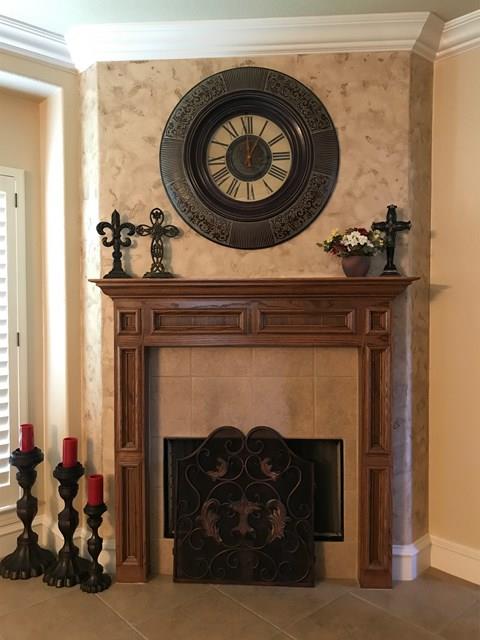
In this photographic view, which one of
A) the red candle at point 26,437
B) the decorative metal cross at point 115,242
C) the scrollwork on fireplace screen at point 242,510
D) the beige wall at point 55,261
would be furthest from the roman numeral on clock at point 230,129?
the red candle at point 26,437

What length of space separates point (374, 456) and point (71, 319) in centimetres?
165

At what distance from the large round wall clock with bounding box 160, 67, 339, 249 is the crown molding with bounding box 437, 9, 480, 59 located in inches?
26.7

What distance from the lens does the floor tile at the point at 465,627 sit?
2121 millimetres

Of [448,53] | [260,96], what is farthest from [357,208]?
[448,53]

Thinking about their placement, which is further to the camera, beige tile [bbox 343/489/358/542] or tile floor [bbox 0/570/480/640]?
beige tile [bbox 343/489/358/542]

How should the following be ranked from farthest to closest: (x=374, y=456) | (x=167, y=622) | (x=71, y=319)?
(x=71, y=319)
(x=374, y=456)
(x=167, y=622)

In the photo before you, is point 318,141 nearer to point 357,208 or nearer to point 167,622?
point 357,208

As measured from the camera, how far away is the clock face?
2510 millimetres

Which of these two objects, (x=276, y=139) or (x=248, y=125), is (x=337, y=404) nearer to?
(x=276, y=139)

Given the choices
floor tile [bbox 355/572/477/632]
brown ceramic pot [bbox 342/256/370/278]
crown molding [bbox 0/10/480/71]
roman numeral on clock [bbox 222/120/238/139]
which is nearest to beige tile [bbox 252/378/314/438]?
brown ceramic pot [bbox 342/256/370/278]

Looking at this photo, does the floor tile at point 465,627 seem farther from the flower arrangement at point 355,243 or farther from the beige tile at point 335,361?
the flower arrangement at point 355,243

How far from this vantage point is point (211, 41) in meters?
2.48

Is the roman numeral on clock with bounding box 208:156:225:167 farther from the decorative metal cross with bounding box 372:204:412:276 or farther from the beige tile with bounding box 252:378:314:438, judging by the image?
the beige tile with bounding box 252:378:314:438

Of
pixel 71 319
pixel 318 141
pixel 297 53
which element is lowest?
pixel 71 319
